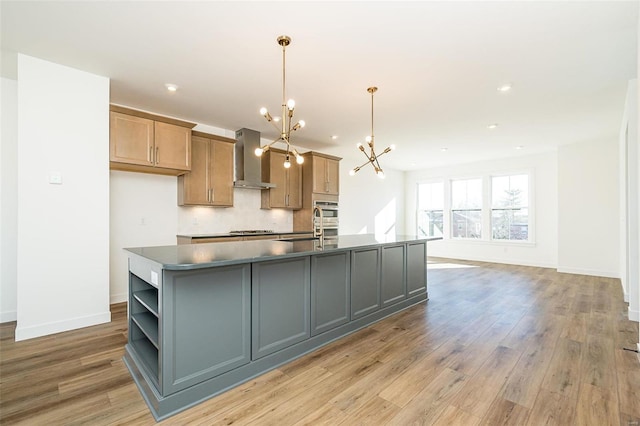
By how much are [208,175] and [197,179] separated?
0.62 ft

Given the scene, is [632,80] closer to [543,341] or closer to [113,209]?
[543,341]

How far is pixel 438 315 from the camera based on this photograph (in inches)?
142

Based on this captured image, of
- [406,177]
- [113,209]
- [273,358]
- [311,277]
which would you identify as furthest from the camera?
[406,177]

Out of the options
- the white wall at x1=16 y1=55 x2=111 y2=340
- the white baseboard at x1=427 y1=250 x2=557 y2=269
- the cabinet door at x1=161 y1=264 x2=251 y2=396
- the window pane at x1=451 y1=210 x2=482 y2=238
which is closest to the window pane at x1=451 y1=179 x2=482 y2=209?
the window pane at x1=451 y1=210 x2=482 y2=238

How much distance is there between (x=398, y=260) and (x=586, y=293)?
334cm

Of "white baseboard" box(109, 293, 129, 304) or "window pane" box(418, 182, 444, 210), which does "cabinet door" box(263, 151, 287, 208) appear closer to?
"white baseboard" box(109, 293, 129, 304)

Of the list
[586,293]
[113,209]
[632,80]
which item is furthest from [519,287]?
[113,209]

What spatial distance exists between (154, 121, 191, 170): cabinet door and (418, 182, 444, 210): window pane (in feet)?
23.9

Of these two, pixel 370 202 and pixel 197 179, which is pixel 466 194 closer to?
pixel 370 202

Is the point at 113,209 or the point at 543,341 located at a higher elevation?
the point at 113,209

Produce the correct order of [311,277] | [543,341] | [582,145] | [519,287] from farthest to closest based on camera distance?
[582,145]
[519,287]
[543,341]
[311,277]

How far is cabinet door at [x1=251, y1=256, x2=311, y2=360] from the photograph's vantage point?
222 centimetres

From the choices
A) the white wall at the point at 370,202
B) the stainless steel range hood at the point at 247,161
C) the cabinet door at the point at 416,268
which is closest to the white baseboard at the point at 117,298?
the stainless steel range hood at the point at 247,161

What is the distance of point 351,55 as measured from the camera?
2842mm
